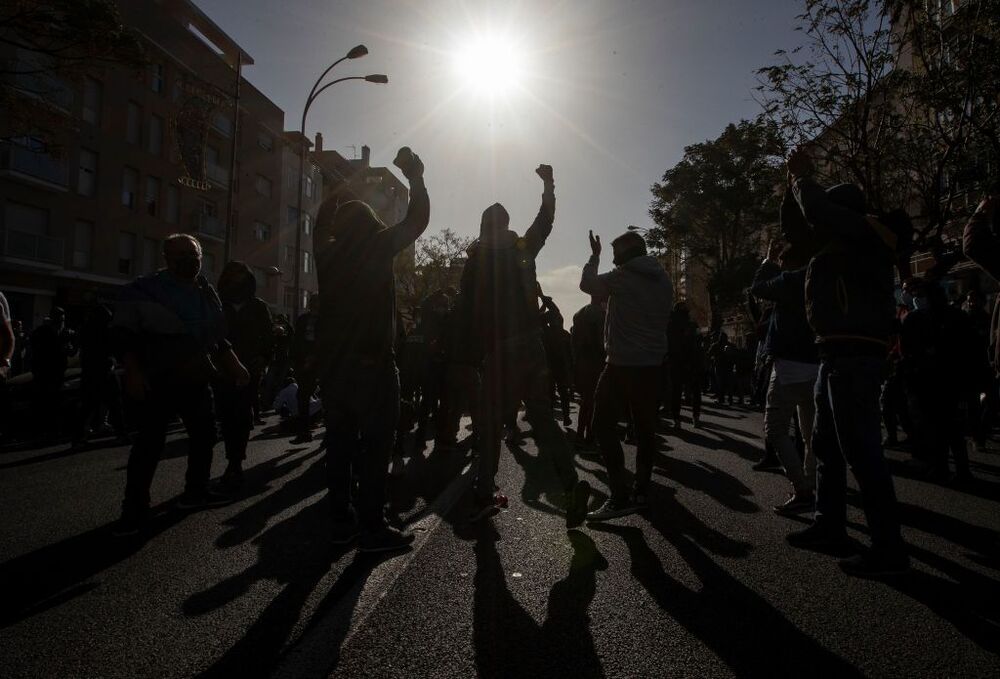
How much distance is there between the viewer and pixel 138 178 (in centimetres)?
3250

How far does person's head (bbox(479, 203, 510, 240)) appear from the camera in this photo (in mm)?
4258

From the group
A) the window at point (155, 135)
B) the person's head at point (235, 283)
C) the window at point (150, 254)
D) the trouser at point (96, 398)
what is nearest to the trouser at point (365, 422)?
the person's head at point (235, 283)

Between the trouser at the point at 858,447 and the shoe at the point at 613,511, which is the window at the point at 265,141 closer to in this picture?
the shoe at the point at 613,511

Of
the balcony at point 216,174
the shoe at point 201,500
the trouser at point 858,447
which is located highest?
the balcony at point 216,174

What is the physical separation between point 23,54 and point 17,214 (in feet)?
20.8

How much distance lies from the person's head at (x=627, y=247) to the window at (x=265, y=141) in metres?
43.6

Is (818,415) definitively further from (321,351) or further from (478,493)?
(321,351)

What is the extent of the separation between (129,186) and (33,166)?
5.38 metres

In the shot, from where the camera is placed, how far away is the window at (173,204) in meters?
34.6

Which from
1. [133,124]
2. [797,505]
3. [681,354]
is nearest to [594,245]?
[797,505]

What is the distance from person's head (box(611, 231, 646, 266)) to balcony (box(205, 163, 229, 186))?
37639 millimetres

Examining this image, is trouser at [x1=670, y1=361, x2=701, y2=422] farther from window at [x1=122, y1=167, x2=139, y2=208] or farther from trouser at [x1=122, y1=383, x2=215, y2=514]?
window at [x1=122, y1=167, x2=139, y2=208]

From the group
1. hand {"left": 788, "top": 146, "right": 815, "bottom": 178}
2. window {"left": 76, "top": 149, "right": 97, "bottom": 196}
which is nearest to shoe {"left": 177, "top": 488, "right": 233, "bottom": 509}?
hand {"left": 788, "top": 146, "right": 815, "bottom": 178}

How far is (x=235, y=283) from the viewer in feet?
18.9
